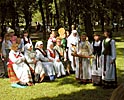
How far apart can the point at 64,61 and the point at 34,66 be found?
1923mm

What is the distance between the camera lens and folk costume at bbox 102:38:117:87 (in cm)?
805

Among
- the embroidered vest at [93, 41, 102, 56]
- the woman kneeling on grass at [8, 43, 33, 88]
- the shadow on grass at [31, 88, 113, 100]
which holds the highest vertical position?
the embroidered vest at [93, 41, 102, 56]

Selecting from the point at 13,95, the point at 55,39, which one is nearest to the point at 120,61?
the point at 55,39

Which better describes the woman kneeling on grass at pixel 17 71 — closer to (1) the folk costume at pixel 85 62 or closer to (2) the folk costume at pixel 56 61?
(2) the folk costume at pixel 56 61

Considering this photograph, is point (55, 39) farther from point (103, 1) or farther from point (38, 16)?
point (38, 16)

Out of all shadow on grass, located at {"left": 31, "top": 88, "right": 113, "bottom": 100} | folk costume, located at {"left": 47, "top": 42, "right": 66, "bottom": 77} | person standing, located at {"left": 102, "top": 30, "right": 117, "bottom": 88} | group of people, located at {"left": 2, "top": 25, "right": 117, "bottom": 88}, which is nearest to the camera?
shadow on grass, located at {"left": 31, "top": 88, "right": 113, "bottom": 100}

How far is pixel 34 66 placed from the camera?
32.3 ft

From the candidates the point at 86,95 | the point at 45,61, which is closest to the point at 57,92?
the point at 86,95

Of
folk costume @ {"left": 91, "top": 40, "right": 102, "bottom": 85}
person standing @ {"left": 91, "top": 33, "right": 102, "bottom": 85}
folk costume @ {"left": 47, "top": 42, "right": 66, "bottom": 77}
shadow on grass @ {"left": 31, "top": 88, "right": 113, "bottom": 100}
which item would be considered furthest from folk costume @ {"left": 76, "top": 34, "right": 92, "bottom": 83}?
folk costume @ {"left": 47, "top": 42, "right": 66, "bottom": 77}

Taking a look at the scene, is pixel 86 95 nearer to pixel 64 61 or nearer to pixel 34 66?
pixel 34 66

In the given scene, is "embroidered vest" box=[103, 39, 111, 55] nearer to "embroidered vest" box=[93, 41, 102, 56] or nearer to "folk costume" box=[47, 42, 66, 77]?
"embroidered vest" box=[93, 41, 102, 56]

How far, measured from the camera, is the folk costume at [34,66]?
32.0 feet

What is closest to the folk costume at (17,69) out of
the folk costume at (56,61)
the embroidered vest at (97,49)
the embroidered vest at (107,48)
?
the folk costume at (56,61)

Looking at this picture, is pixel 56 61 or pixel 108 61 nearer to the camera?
pixel 108 61
